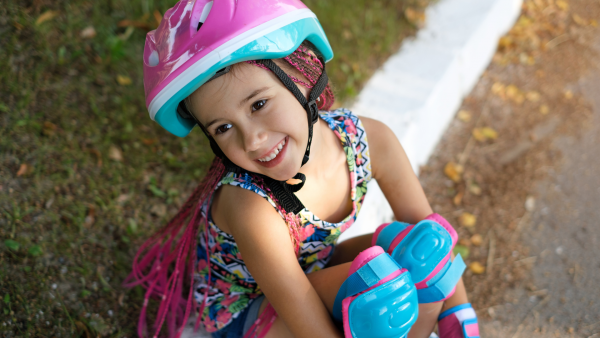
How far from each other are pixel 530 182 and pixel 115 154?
2.52 meters

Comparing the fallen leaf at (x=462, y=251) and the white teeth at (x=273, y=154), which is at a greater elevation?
the white teeth at (x=273, y=154)

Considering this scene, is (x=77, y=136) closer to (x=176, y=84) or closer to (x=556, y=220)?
(x=176, y=84)

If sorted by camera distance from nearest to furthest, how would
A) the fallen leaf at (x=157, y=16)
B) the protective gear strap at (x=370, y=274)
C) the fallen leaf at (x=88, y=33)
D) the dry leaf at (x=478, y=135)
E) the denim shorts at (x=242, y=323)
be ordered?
the protective gear strap at (x=370, y=274)
the denim shorts at (x=242, y=323)
the fallen leaf at (x=88, y=33)
the fallen leaf at (x=157, y=16)
the dry leaf at (x=478, y=135)

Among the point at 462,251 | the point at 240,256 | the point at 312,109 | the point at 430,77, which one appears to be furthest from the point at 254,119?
the point at 430,77

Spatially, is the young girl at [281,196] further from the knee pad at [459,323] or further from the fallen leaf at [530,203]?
the fallen leaf at [530,203]

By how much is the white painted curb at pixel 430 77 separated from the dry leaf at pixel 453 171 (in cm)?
16

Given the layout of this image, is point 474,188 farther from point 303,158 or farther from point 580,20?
point 580,20

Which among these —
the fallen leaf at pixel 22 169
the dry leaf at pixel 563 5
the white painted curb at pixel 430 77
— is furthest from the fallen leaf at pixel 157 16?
the dry leaf at pixel 563 5

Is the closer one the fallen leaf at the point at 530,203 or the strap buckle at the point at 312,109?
the strap buckle at the point at 312,109

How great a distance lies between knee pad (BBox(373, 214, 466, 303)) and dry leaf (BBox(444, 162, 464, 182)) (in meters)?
1.36

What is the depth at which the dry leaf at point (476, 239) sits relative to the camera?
267cm

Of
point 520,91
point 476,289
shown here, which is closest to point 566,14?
point 520,91

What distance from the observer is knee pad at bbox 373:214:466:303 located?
159 centimetres

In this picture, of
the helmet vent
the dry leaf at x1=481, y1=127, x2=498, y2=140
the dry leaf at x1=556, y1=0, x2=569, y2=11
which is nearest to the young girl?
the helmet vent
